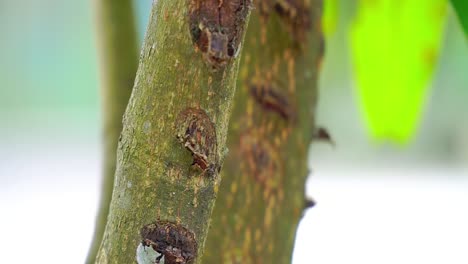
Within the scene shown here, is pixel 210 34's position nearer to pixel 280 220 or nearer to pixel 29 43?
pixel 280 220

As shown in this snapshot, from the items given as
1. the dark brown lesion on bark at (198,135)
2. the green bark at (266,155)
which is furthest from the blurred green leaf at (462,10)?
the dark brown lesion on bark at (198,135)

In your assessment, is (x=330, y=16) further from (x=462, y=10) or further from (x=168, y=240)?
(x=168, y=240)

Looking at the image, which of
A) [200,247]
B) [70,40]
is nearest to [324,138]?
[200,247]

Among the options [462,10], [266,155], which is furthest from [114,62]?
[462,10]

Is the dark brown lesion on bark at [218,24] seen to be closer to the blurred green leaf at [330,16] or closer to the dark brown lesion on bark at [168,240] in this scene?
the dark brown lesion on bark at [168,240]

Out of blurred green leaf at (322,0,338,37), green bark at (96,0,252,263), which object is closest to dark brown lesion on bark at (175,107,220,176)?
green bark at (96,0,252,263)

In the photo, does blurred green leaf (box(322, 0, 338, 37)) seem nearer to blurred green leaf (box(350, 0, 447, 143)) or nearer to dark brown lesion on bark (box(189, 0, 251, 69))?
blurred green leaf (box(350, 0, 447, 143))
